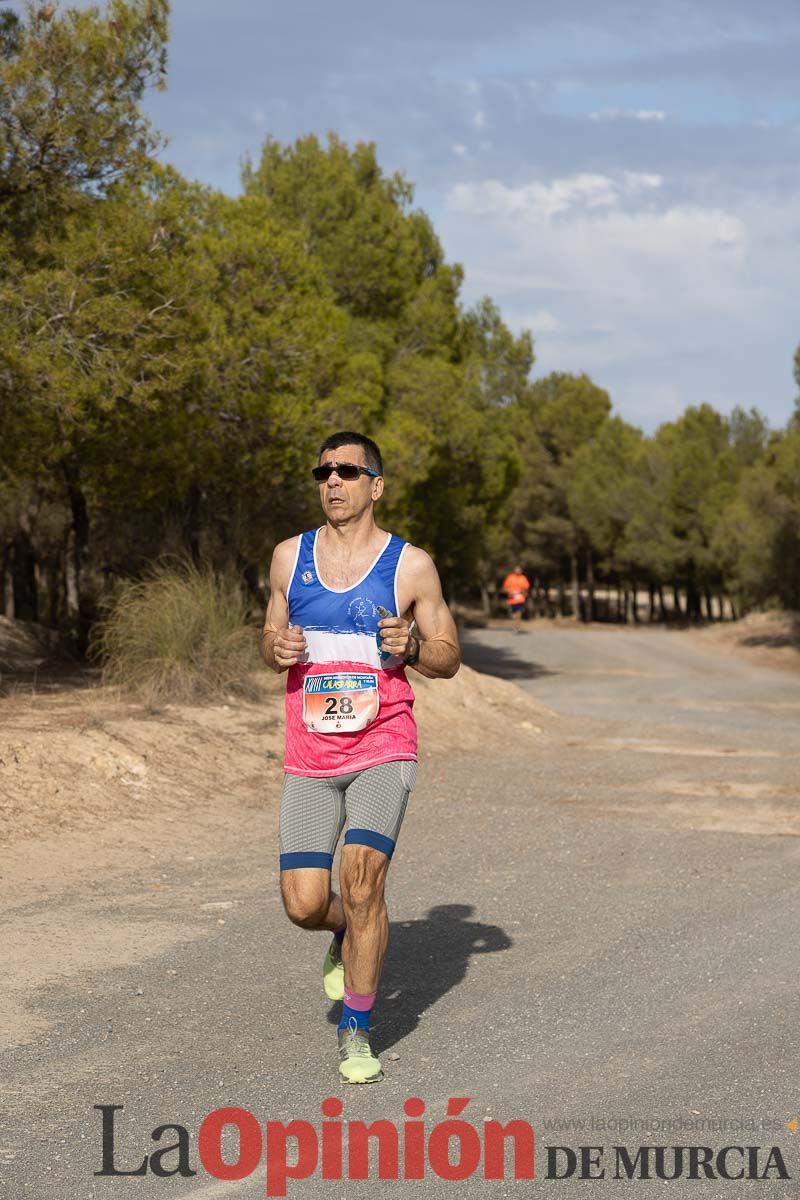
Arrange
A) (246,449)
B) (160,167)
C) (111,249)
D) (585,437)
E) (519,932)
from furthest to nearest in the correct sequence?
(585,437) < (246,449) < (160,167) < (111,249) < (519,932)

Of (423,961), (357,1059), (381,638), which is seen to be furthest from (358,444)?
(423,961)

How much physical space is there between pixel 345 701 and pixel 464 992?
68.2 inches

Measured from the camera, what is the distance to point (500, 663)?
1367 inches

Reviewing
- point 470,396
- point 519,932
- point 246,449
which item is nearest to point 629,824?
point 519,932

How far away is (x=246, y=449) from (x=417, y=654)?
1607 centimetres

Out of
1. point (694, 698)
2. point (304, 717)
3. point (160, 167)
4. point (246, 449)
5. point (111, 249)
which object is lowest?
point (694, 698)

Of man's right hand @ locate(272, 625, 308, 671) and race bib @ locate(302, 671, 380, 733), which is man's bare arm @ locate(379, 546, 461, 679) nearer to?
race bib @ locate(302, 671, 380, 733)

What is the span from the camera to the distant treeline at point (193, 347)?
15094mm

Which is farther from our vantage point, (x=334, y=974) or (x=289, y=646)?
(x=334, y=974)

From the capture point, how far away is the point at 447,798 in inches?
492

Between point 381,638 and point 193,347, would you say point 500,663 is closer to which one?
point 193,347

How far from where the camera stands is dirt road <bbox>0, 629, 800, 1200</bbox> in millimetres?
4570

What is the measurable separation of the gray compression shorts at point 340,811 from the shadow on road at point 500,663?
23.1 metres

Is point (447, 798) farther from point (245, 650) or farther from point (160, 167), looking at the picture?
point (160, 167)
